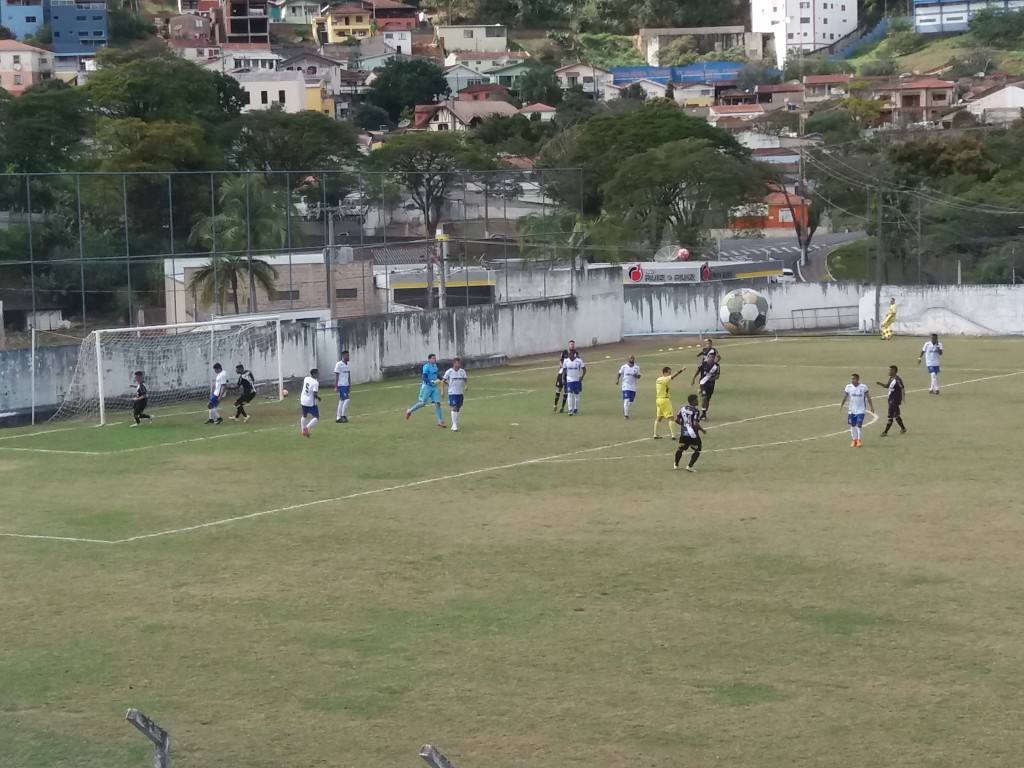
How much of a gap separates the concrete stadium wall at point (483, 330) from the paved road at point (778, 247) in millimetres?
39143

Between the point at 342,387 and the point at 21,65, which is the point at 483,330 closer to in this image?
the point at 342,387

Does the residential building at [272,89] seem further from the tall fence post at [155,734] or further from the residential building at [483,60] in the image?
the tall fence post at [155,734]

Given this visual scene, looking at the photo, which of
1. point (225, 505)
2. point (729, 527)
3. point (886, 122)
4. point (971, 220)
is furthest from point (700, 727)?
point (886, 122)

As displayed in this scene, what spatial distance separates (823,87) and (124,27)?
8189 centimetres

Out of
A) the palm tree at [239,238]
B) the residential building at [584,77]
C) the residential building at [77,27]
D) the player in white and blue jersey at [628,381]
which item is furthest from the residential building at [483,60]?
the player in white and blue jersey at [628,381]

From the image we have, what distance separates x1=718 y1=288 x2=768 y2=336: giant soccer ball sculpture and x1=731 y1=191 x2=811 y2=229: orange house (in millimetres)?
31556

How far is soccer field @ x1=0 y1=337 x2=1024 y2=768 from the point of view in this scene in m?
13.7

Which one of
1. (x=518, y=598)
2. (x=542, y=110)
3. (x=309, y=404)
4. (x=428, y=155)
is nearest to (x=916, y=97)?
(x=542, y=110)

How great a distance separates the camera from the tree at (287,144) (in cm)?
9956

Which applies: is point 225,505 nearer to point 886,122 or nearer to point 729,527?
point 729,527

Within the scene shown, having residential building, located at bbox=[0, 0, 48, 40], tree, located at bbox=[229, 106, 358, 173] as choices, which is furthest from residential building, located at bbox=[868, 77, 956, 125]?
residential building, located at bbox=[0, 0, 48, 40]

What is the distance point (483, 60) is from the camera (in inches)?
7313

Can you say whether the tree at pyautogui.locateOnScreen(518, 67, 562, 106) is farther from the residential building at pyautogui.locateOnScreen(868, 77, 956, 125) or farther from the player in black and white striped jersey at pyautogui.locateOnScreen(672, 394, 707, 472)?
the player in black and white striped jersey at pyautogui.locateOnScreen(672, 394, 707, 472)

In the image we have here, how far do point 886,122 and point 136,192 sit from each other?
11725 cm
